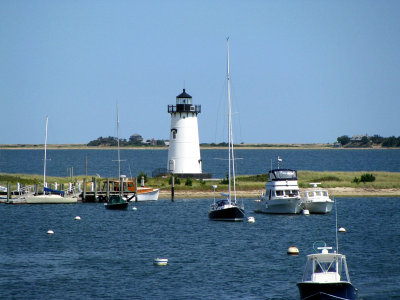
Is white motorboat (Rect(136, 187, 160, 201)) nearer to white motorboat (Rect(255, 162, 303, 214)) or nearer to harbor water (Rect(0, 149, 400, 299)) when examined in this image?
harbor water (Rect(0, 149, 400, 299))

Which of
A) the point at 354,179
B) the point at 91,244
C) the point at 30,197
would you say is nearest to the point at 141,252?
the point at 91,244

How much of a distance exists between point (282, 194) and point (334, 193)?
15769mm

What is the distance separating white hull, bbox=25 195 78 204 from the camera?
72.2 metres

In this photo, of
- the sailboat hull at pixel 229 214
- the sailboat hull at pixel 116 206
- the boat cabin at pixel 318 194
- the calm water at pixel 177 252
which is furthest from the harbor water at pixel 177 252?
the boat cabin at pixel 318 194

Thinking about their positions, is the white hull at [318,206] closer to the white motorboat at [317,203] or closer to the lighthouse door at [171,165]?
the white motorboat at [317,203]

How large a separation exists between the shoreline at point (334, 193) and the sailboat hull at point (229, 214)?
17.9 meters

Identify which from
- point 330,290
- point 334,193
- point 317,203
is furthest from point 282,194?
point 330,290

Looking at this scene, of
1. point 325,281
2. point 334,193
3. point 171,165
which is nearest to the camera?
point 325,281

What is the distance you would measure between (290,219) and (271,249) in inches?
631

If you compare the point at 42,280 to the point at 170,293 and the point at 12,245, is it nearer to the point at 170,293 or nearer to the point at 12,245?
the point at 170,293

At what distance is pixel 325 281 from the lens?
28891mm

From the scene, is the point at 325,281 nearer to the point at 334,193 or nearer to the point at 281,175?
the point at 281,175

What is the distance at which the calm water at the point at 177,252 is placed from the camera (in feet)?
112

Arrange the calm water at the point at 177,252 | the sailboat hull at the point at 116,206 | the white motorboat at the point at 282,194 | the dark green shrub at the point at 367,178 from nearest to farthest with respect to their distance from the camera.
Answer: the calm water at the point at 177,252, the white motorboat at the point at 282,194, the sailboat hull at the point at 116,206, the dark green shrub at the point at 367,178
